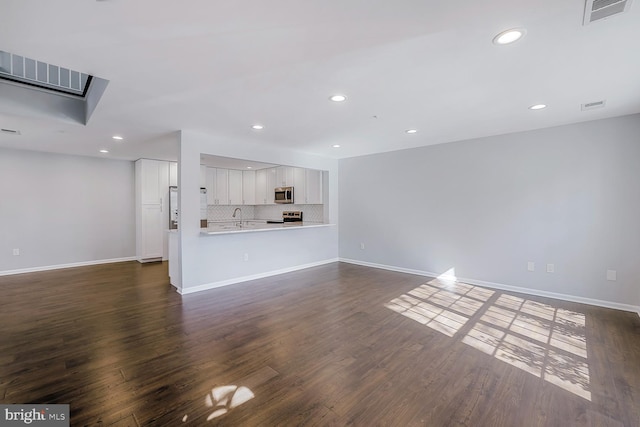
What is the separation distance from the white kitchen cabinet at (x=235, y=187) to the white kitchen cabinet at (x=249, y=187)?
12 cm

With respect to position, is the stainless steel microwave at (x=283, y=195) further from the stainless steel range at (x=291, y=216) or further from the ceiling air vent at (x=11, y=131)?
the ceiling air vent at (x=11, y=131)

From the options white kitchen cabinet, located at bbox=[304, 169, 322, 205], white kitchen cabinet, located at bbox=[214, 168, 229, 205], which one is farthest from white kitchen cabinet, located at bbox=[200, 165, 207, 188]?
white kitchen cabinet, located at bbox=[304, 169, 322, 205]

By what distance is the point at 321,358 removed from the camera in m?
2.43

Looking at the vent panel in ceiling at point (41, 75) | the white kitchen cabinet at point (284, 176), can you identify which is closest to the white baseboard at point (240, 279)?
the white kitchen cabinet at point (284, 176)

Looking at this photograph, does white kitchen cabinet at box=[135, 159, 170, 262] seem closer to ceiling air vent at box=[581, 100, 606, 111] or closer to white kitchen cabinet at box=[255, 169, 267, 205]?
white kitchen cabinet at box=[255, 169, 267, 205]

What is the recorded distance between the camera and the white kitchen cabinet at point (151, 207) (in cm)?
647

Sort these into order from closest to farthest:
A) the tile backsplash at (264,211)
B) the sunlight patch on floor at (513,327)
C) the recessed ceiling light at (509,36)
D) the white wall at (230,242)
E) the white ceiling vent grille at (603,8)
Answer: the white ceiling vent grille at (603,8)
the recessed ceiling light at (509,36)
the sunlight patch on floor at (513,327)
the white wall at (230,242)
the tile backsplash at (264,211)

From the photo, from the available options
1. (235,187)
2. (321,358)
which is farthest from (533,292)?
(235,187)

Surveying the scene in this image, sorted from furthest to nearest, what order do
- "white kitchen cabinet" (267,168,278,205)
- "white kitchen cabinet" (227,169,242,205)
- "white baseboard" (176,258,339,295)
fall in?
1. "white kitchen cabinet" (227,169,242,205)
2. "white kitchen cabinet" (267,168,278,205)
3. "white baseboard" (176,258,339,295)

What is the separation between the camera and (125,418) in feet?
5.66

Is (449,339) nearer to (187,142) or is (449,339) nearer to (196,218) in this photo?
(196,218)

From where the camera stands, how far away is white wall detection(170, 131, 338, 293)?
162 inches

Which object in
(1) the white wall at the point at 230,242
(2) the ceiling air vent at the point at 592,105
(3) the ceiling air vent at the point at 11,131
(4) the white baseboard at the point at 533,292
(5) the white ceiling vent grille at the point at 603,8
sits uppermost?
(3) the ceiling air vent at the point at 11,131

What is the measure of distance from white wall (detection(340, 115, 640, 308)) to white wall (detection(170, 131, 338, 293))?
143cm
